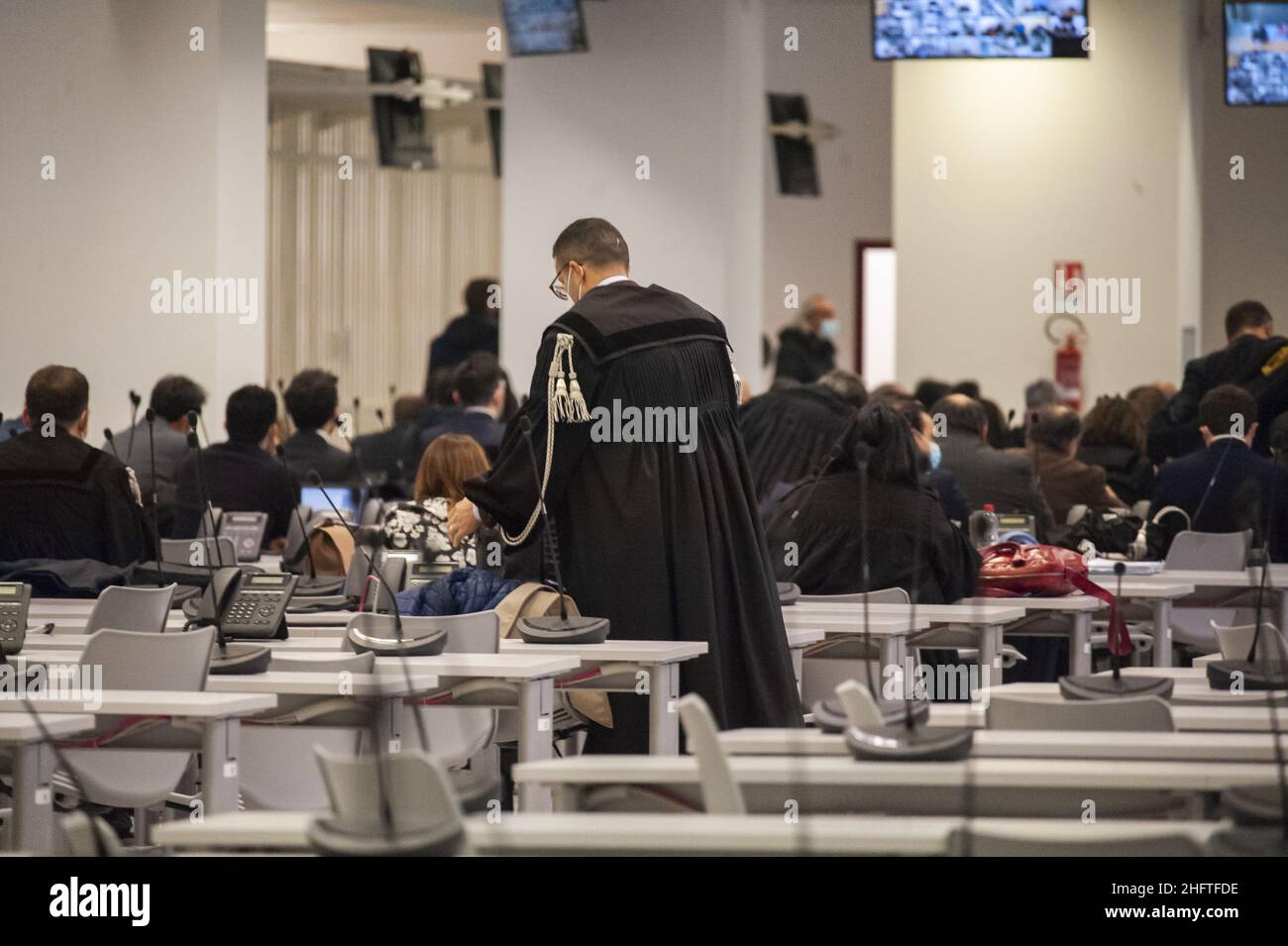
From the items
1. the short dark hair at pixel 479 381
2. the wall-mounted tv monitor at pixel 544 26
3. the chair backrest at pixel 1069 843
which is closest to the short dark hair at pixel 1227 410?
the short dark hair at pixel 479 381

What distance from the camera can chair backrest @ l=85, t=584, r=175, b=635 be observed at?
4766mm

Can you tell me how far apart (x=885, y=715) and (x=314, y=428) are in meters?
5.46

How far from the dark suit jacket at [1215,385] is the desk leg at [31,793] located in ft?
17.7

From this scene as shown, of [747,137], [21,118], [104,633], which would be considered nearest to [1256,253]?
[747,137]

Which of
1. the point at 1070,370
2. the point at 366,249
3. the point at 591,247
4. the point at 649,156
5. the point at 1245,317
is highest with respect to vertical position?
the point at 649,156

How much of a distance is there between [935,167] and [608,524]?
23.5ft

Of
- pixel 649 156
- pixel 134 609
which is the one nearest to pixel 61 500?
pixel 134 609

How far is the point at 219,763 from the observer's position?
3.59m

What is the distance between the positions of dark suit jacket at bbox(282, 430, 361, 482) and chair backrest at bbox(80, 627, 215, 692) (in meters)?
4.07

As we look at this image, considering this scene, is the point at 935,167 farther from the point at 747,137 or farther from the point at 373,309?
the point at 373,309

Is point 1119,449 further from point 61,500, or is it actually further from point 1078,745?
point 1078,745

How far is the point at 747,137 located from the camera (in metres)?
10.6

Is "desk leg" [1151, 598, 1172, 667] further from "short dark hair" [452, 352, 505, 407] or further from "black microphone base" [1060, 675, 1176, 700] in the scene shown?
"short dark hair" [452, 352, 505, 407]
